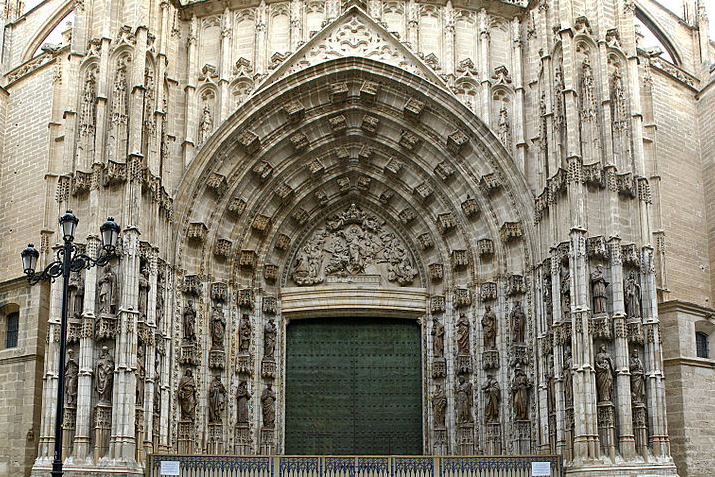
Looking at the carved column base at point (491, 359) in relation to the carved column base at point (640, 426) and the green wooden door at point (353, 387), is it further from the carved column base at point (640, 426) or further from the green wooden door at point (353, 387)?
the carved column base at point (640, 426)

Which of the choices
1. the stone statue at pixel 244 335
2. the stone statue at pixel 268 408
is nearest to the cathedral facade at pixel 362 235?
the stone statue at pixel 268 408

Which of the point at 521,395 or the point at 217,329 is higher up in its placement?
the point at 217,329

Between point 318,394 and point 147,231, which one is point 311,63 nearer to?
point 147,231

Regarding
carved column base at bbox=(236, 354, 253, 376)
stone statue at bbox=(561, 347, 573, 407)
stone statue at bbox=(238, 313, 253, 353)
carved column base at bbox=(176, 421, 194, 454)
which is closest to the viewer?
stone statue at bbox=(561, 347, 573, 407)

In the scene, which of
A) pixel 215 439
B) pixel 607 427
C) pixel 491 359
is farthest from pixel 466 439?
pixel 215 439

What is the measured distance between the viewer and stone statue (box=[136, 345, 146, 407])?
15.2 m

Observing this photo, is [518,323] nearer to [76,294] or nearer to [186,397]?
[186,397]

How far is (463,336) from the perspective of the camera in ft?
58.4

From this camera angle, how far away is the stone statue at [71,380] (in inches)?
587

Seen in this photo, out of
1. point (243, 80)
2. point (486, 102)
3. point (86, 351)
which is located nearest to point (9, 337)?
point (86, 351)

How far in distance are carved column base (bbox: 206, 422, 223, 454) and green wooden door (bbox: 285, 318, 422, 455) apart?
1526 mm

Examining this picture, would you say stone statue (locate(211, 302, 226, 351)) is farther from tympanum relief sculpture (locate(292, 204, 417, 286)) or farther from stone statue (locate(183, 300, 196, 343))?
tympanum relief sculpture (locate(292, 204, 417, 286))

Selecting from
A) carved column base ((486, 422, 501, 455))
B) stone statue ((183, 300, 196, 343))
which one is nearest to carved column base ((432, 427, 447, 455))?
carved column base ((486, 422, 501, 455))

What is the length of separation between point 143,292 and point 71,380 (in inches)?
73.5
